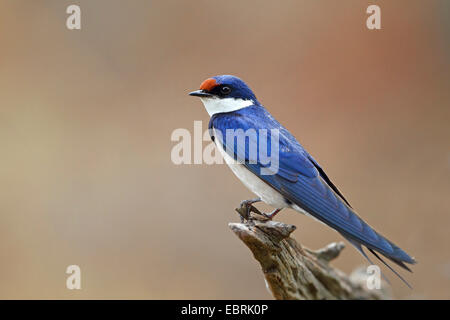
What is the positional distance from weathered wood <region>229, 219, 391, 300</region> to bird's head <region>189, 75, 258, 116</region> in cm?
69

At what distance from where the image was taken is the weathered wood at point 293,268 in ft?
7.74

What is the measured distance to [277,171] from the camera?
2.54m

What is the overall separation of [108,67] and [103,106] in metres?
0.46

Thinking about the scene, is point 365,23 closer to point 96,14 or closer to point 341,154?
point 341,154

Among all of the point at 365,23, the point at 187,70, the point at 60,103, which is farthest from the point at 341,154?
the point at 60,103

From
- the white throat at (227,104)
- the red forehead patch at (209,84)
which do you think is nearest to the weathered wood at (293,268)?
the white throat at (227,104)

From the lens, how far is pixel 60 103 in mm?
5188

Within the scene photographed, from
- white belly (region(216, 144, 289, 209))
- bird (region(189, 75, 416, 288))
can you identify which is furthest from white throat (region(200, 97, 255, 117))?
white belly (region(216, 144, 289, 209))

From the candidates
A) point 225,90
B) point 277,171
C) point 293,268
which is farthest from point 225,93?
point 293,268

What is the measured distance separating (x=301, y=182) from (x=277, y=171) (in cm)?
13

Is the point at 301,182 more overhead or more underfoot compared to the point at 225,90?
more underfoot

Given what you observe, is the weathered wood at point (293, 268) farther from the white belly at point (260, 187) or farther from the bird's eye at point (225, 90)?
the bird's eye at point (225, 90)

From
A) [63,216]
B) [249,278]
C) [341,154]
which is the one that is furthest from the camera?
[341,154]

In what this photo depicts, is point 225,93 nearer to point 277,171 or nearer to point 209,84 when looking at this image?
point 209,84
